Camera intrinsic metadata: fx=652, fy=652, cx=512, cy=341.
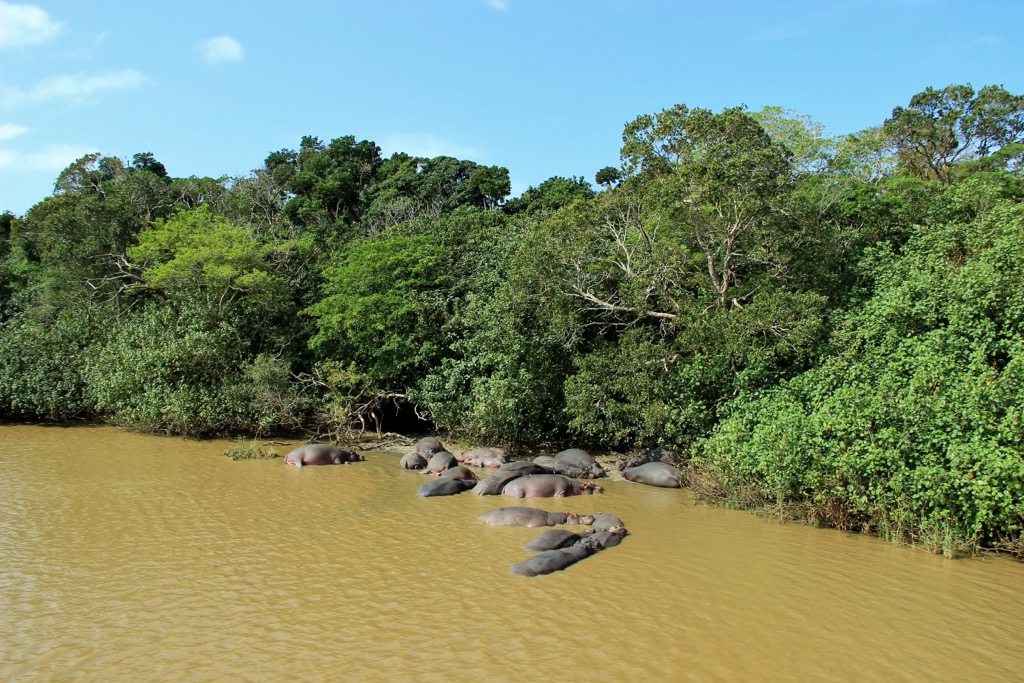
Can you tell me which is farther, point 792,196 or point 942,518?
point 792,196

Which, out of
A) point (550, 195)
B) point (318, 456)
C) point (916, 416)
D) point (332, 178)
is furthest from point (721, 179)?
point (332, 178)

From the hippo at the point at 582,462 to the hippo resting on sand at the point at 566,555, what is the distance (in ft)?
16.6

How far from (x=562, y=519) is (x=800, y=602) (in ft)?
14.4

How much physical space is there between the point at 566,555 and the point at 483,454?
7965 millimetres

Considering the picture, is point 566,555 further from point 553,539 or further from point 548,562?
point 553,539

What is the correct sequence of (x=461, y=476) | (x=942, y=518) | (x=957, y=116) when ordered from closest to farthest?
(x=942, y=518)
(x=461, y=476)
(x=957, y=116)

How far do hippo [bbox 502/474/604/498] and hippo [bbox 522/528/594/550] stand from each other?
324cm

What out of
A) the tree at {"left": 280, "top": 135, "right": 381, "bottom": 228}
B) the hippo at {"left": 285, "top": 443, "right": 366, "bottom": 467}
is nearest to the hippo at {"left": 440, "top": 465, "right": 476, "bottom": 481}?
the hippo at {"left": 285, "top": 443, "right": 366, "bottom": 467}

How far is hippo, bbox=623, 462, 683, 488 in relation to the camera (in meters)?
15.3

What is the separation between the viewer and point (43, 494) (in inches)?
507

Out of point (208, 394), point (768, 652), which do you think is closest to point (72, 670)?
point (768, 652)

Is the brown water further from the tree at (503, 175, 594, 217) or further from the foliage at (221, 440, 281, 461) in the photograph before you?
the tree at (503, 175, 594, 217)

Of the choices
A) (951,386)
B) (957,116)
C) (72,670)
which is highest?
(957,116)

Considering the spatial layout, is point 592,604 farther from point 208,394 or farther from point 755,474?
point 208,394
